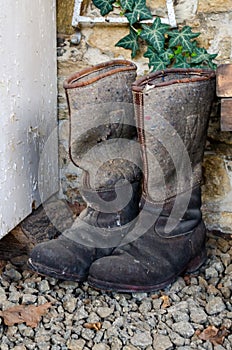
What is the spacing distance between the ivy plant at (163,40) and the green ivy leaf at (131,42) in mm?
11

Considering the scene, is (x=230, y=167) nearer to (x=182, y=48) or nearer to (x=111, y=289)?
A: (x=182, y=48)

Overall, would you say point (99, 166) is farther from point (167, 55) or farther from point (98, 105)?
point (167, 55)

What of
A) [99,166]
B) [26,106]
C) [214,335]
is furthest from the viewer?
[26,106]

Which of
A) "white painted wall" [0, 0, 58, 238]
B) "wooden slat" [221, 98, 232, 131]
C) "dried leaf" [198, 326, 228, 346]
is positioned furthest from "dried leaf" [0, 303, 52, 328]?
"wooden slat" [221, 98, 232, 131]

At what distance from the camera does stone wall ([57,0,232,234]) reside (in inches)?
62.3

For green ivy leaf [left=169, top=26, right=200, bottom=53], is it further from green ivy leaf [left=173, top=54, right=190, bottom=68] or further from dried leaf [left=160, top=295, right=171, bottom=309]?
dried leaf [left=160, top=295, right=171, bottom=309]

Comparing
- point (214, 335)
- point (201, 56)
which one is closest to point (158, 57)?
point (201, 56)

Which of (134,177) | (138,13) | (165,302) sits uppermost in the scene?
(138,13)

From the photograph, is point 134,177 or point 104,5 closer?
point 134,177

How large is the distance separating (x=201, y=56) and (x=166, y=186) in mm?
453

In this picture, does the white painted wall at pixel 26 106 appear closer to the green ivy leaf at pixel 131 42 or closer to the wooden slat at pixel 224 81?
the green ivy leaf at pixel 131 42

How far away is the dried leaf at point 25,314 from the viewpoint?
1.20 metres

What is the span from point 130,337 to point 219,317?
0.74ft

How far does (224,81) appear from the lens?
125 centimetres
